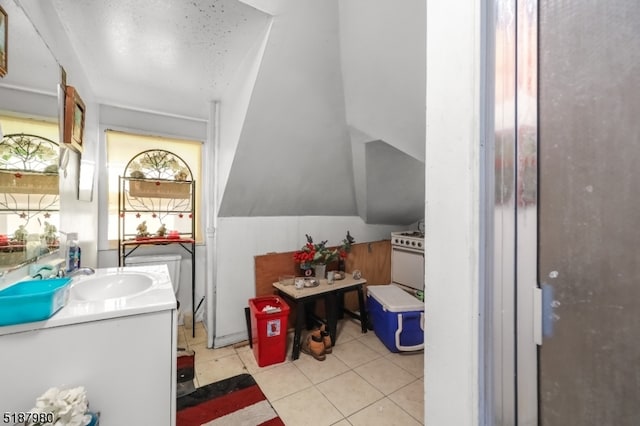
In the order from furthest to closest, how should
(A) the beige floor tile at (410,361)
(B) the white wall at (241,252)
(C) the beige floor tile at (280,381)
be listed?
1. (B) the white wall at (241,252)
2. (A) the beige floor tile at (410,361)
3. (C) the beige floor tile at (280,381)

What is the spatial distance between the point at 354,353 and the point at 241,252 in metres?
1.36

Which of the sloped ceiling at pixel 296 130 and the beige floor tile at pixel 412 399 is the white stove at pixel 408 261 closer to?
the sloped ceiling at pixel 296 130

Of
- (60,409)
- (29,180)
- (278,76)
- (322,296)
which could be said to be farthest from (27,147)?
(322,296)

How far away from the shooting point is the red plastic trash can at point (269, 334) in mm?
2102

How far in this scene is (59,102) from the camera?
138 cm

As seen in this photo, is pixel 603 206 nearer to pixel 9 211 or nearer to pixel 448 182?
pixel 448 182

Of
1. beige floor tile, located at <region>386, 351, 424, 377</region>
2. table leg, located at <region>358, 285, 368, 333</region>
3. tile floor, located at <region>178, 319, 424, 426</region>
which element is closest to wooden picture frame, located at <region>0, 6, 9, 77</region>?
tile floor, located at <region>178, 319, 424, 426</region>

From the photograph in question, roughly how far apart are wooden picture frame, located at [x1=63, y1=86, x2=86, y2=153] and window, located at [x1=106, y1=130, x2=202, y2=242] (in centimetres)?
91

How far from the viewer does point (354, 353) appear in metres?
2.31

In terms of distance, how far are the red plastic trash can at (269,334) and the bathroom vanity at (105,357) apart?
1.02 meters

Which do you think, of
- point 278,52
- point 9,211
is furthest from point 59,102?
point 278,52

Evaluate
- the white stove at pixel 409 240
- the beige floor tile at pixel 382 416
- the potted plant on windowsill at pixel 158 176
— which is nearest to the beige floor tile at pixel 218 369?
the beige floor tile at pixel 382 416

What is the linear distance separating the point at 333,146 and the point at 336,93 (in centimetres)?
47

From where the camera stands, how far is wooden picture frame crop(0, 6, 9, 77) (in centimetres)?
97
